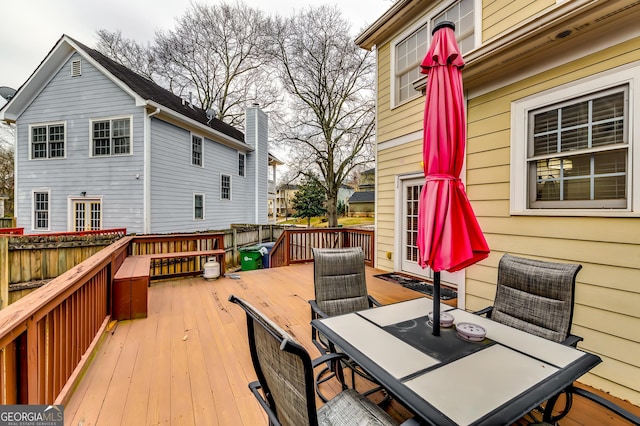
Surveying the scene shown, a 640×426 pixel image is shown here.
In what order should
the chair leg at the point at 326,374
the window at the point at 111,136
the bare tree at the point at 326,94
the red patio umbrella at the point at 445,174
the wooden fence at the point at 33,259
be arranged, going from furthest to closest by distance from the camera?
the bare tree at the point at 326,94
the window at the point at 111,136
the wooden fence at the point at 33,259
the chair leg at the point at 326,374
the red patio umbrella at the point at 445,174

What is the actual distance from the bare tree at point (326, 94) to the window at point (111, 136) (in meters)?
7.85

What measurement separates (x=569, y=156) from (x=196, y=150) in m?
10.6

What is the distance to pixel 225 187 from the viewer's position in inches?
461

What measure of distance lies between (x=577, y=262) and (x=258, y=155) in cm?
1292

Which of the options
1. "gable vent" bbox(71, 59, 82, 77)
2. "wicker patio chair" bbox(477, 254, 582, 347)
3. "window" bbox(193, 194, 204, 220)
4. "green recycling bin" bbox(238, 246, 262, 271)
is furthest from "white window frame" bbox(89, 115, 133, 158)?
"wicker patio chair" bbox(477, 254, 582, 347)

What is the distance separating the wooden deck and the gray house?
530cm

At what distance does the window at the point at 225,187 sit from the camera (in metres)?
11.4

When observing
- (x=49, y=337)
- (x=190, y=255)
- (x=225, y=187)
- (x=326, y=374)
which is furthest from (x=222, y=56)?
(x=326, y=374)

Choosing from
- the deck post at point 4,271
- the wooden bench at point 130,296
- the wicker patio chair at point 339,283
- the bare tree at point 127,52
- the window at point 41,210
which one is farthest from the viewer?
the bare tree at point 127,52

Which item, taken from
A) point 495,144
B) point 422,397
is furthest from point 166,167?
point 422,397

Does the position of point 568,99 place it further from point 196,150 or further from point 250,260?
point 196,150

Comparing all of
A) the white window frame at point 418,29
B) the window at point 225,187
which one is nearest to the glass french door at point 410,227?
the white window frame at point 418,29

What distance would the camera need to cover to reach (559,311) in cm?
186

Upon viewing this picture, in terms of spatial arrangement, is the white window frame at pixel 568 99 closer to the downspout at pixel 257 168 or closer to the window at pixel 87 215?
the window at pixel 87 215
